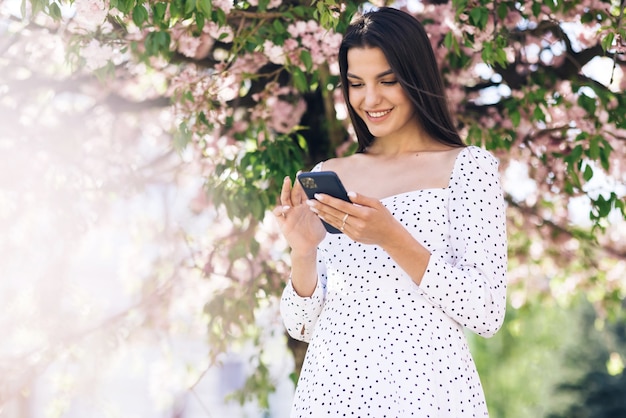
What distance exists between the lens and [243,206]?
4227 mm

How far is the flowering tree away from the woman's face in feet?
1.92

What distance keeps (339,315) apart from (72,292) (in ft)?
16.9

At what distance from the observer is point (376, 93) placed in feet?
8.86

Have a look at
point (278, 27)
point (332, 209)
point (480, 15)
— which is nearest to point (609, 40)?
point (480, 15)

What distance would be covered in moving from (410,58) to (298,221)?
0.53 metres

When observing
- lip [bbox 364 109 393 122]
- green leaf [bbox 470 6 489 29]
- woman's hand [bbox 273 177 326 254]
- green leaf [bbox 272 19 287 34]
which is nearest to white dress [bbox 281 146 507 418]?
woman's hand [bbox 273 177 326 254]

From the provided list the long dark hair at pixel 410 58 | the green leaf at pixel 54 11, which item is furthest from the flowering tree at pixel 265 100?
the long dark hair at pixel 410 58

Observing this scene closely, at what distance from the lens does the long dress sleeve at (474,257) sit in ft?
7.88

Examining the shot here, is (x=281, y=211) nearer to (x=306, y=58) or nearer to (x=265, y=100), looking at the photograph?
(x=306, y=58)

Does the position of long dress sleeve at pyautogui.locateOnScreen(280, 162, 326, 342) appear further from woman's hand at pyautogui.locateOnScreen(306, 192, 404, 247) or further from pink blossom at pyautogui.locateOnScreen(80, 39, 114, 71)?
pink blossom at pyautogui.locateOnScreen(80, 39, 114, 71)

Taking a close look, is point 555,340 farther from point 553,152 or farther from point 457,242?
point 457,242

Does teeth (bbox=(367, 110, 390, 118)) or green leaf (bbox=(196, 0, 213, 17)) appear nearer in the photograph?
teeth (bbox=(367, 110, 390, 118))

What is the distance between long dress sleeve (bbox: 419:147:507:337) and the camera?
240 cm

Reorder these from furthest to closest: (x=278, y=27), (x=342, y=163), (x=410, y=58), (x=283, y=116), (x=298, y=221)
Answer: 1. (x=283, y=116)
2. (x=278, y=27)
3. (x=342, y=163)
4. (x=410, y=58)
5. (x=298, y=221)
